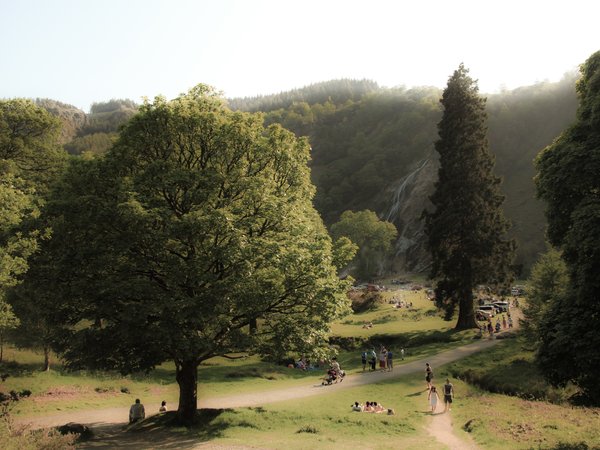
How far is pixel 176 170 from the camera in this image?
17.5 metres

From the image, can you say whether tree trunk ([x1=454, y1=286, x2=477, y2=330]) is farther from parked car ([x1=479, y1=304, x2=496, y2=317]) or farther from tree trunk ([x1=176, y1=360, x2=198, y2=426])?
tree trunk ([x1=176, y1=360, x2=198, y2=426])

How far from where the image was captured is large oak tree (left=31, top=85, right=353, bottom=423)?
17.0 metres

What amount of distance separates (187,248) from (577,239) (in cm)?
1424

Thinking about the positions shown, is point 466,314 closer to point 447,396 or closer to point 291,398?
point 447,396

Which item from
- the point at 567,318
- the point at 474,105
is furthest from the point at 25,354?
the point at 474,105

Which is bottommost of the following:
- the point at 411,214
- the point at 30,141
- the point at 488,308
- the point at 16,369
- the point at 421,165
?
the point at 488,308

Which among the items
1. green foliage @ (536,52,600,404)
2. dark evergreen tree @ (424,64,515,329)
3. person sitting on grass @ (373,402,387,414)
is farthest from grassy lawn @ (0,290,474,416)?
green foliage @ (536,52,600,404)

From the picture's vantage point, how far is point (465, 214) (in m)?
42.9

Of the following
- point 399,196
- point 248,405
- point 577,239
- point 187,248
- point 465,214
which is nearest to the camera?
point 577,239

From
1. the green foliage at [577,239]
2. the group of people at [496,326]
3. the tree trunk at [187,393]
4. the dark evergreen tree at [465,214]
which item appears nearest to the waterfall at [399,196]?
the group of people at [496,326]

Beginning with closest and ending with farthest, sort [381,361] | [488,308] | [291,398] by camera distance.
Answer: [291,398] < [381,361] < [488,308]

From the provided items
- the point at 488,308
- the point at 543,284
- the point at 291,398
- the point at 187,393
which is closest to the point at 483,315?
the point at 488,308

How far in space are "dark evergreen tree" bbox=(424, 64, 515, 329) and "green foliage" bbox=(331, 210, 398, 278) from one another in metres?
67.6

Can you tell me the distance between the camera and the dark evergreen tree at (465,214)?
139 feet
